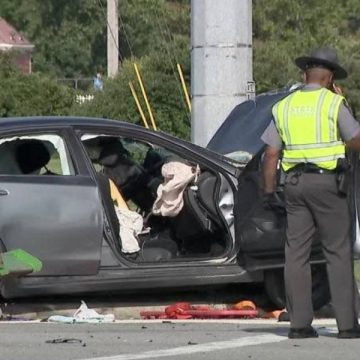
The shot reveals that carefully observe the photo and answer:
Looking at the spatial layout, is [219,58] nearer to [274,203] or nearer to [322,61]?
[274,203]

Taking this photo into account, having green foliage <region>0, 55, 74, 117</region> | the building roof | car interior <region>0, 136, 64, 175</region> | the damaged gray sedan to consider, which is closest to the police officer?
the damaged gray sedan

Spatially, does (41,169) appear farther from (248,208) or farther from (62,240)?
(248,208)

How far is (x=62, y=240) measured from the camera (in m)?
9.46

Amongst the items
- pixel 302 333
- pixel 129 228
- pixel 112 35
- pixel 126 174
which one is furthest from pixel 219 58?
pixel 112 35

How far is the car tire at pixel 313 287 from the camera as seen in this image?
9492 millimetres

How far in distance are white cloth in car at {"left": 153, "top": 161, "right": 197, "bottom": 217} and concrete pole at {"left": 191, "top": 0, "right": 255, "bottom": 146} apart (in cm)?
240

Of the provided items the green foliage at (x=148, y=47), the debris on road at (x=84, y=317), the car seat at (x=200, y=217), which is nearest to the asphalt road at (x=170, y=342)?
the debris on road at (x=84, y=317)

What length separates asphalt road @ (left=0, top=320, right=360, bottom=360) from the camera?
7.74 metres

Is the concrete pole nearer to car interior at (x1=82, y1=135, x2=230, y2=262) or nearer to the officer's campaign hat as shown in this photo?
car interior at (x1=82, y1=135, x2=230, y2=262)

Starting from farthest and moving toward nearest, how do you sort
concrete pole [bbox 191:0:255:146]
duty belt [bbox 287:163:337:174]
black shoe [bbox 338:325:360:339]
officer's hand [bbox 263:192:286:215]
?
concrete pole [bbox 191:0:255:146] → officer's hand [bbox 263:192:286:215] → black shoe [bbox 338:325:360:339] → duty belt [bbox 287:163:337:174]

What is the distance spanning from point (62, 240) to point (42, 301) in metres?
0.84

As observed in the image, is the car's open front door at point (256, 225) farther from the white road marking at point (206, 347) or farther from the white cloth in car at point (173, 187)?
the white road marking at point (206, 347)

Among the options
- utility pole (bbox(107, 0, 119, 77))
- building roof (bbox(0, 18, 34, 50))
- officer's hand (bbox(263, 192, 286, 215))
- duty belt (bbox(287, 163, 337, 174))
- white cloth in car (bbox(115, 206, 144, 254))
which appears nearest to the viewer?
duty belt (bbox(287, 163, 337, 174))

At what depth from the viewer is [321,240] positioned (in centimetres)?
819
